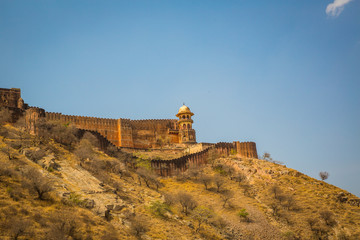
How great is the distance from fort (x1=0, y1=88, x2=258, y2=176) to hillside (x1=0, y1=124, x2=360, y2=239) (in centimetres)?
198

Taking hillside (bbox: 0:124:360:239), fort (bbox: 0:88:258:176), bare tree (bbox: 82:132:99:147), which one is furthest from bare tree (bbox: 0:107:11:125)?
bare tree (bbox: 82:132:99:147)

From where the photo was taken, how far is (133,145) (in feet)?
207

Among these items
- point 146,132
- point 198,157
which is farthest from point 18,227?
point 146,132

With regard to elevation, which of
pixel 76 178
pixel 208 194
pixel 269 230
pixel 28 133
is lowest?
pixel 269 230

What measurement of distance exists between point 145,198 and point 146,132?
3231cm

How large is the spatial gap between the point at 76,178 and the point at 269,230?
742 inches

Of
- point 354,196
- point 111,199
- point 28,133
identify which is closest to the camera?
point 111,199

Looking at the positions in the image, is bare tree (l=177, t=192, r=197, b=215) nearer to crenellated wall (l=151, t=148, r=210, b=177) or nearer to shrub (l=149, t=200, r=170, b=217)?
shrub (l=149, t=200, r=170, b=217)

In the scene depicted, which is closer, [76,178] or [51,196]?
[51,196]

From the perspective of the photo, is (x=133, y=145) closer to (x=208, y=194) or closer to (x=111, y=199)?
(x=208, y=194)

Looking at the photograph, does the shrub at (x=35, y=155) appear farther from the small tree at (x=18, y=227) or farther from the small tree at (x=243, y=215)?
the small tree at (x=243, y=215)

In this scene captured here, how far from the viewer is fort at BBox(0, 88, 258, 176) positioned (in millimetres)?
47741

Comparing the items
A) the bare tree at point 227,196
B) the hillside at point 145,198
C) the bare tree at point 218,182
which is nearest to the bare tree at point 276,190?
the hillside at point 145,198

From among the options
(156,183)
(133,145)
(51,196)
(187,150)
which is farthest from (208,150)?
(51,196)
